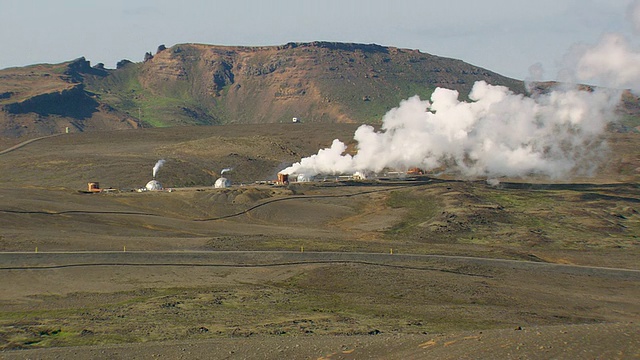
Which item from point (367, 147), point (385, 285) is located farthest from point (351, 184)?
point (385, 285)

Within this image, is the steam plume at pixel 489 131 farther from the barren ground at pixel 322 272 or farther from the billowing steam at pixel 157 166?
the billowing steam at pixel 157 166

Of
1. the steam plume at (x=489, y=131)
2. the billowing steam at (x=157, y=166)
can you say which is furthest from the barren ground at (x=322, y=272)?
the billowing steam at (x=157, y=166)

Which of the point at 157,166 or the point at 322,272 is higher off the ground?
the point at 157,166

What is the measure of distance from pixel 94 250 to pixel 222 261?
1365 cm

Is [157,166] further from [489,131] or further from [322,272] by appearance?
[322,272]

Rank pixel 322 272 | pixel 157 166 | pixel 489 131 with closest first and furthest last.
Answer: pixel 322 272 < pixel 489 131 < pixel 157 166

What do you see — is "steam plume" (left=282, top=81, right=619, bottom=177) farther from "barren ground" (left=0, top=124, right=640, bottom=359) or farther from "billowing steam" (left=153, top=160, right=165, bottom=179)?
"billowing steam" (left=153, top=160, right=165, bottom=179)

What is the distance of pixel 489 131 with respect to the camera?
150000 mm

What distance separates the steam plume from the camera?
492 feet

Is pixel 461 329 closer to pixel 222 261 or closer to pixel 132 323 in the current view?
pixel 132 323

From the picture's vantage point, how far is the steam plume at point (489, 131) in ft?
492

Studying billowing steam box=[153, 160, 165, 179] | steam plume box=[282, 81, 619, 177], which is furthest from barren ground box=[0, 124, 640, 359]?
billowing steam box=[153, 160, 165, 179]

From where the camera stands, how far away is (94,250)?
86438mm

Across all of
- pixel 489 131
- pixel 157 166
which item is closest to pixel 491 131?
pixel 489 131
